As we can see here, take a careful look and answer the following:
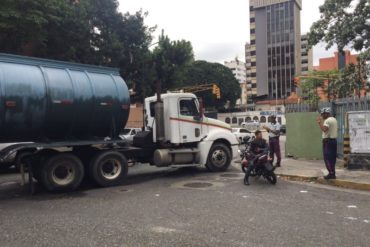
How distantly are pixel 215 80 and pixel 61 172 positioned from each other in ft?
232

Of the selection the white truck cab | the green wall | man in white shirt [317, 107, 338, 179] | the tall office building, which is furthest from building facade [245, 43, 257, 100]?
man in white shirt [317, 107, 338, 179]

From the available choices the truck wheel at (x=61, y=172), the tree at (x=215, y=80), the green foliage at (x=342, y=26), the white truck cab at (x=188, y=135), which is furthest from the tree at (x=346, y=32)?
the tree at (x=215, y=80)

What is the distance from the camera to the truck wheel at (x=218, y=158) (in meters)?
12.7

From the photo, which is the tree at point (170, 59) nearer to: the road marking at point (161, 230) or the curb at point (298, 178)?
the curb at point (298, 178)

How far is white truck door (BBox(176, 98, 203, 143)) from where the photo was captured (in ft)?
41.0

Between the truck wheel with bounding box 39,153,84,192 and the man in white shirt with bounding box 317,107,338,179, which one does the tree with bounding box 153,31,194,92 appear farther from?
the man in white shirt with bounding box 317,107,338,179

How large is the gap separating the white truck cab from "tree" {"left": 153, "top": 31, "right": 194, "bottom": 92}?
789 inches

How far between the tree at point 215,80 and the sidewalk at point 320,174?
6204 cm

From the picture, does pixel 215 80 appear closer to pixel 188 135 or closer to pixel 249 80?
pixel 249 80

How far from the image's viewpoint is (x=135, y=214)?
718 centimetres

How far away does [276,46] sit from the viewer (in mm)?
109750

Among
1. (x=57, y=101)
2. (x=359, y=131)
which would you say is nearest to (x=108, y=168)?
(x=57, y=101)

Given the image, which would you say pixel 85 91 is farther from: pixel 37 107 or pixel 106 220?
pixel 106 220

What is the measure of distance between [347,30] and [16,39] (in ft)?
56.5
